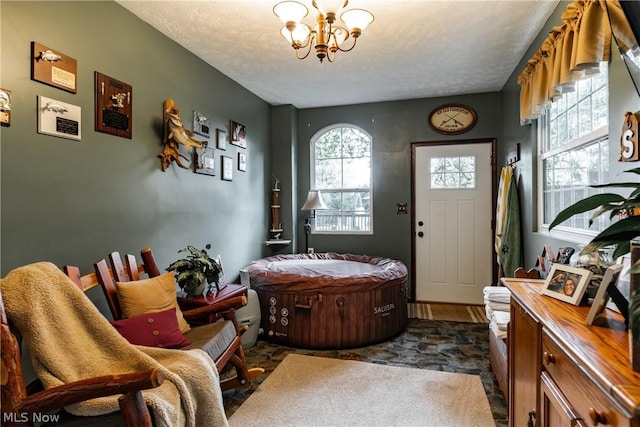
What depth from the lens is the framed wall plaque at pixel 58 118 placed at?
175 cm

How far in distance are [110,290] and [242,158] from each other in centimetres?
218

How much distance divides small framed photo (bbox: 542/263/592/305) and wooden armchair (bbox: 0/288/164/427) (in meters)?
1.49

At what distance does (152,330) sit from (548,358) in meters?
1.82

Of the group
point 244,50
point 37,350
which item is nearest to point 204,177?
point 244,50

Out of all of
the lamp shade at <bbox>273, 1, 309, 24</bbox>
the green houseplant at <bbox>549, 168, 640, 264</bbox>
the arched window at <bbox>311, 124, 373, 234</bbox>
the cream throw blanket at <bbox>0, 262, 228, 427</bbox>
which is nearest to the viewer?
the green houseplant at <bbox>549, 168, 640, 264</bbox>

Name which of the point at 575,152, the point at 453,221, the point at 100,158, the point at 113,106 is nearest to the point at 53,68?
the point at 113,106

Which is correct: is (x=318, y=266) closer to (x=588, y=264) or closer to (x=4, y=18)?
(x=588, y=264)

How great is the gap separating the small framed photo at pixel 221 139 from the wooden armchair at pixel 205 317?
1.43m

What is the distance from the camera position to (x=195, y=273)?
233 centimetres

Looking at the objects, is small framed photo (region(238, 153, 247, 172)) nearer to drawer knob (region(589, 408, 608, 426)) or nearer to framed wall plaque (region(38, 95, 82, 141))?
framed wall plaque (region(38, 95, 82, 141))

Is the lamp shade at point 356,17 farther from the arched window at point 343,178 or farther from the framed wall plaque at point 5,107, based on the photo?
the arched window at point 343,178

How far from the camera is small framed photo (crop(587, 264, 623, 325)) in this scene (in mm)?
953

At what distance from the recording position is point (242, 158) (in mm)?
3752

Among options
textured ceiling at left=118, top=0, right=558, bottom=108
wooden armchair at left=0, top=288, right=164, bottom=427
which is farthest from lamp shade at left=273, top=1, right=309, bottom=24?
wooden armchair at left=0, top=288, right=164, bottom=427
